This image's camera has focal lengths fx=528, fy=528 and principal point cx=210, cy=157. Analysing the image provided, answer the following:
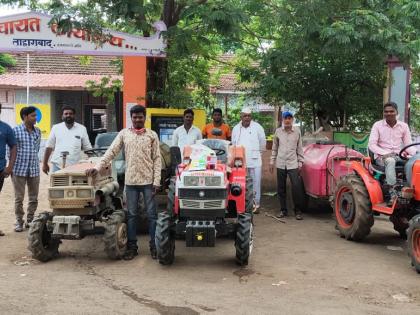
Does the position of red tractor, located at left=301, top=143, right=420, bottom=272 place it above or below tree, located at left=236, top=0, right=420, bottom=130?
below

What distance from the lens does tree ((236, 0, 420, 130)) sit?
8578 mm

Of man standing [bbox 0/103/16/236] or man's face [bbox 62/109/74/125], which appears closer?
man standing [bbox 0/103/16/236]

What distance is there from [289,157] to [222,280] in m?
4.10

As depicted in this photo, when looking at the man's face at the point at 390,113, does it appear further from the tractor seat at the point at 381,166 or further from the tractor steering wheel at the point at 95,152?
the tractor steering wheel at the point at 95,152

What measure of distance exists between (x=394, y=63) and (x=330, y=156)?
2.92 m

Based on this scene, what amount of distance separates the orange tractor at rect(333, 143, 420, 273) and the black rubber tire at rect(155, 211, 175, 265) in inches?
110

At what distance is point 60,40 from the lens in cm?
976

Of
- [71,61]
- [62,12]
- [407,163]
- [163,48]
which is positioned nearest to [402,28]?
[407,163]

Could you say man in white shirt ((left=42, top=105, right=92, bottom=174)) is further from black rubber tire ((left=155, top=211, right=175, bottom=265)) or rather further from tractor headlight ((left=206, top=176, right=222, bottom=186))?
tractor headlight ((left=206, top=176, right=222, bottom=186))

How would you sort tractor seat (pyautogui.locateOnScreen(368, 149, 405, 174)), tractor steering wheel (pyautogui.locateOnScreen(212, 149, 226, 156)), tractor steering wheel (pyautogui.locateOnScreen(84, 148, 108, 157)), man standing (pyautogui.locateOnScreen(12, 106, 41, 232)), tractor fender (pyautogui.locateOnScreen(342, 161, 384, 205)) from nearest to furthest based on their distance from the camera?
tractor seat (pyautogui.locateOnScreen(368, 149, 405, 174)), tractor fender (pyautogui.locateOnScreen(342, 161, 384, 205)), tractor steering wheel (pyautogui.locateOnScreen(212, 149, 226, 156)), tractor steering wheel (pyautogui.locateOnScreen(84, 148, 108, 157)), man standing (pyautogui.locateOnScreen(12, 106, 41, 232))

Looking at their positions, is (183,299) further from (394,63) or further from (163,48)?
(394,63)

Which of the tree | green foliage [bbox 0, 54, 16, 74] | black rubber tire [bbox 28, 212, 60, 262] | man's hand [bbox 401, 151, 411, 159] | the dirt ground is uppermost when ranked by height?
green foliage [bbox 0, 54, 16, 74]

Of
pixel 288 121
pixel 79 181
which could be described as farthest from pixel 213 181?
pixel 288 121

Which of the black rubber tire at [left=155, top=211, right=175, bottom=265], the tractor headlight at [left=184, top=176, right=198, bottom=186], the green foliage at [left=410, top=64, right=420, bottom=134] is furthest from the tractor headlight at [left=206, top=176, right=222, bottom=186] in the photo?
the green foliage at [left=410, top=64, right=420, bottom=134]
